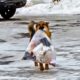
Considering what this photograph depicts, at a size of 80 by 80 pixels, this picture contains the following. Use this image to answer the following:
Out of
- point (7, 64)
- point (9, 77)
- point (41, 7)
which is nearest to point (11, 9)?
point (41, 7)

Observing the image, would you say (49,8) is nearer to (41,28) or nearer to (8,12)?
(8,12)

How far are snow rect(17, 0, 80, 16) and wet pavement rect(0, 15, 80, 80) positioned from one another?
8.19 metres

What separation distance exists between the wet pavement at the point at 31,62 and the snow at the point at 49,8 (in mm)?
8190

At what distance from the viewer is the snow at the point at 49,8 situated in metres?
29.7

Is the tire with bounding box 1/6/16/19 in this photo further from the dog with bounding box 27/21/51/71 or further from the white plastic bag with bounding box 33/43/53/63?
the white plastic bag with bounding box 33/43/53/63

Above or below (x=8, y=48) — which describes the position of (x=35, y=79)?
above

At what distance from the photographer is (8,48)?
46.1 feet

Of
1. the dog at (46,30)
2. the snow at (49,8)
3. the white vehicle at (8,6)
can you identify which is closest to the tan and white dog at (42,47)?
the dog at (46,30)

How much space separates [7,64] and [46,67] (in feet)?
4.09

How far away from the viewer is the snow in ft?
97.3

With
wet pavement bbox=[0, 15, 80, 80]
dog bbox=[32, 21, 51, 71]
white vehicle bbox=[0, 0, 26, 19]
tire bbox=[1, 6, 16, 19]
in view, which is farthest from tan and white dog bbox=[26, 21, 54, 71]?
tire bbox=[1, 6, 16, 19]

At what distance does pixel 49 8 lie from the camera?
3131 centimetres

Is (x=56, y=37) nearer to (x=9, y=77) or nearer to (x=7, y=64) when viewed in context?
(x=7, y=64)

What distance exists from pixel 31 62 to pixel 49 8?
65.9 ft
